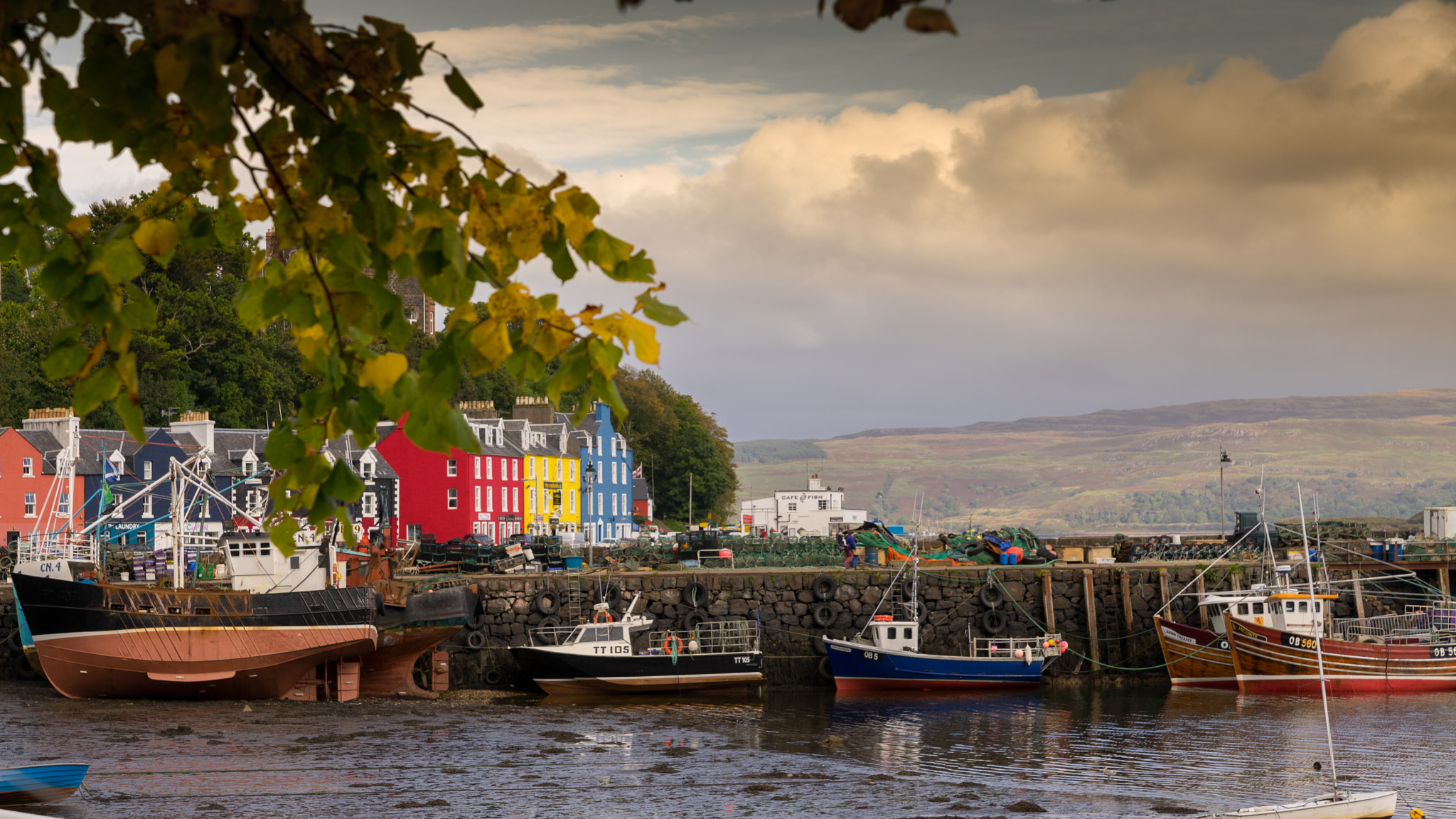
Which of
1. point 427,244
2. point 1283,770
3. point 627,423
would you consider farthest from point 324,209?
point 627,423

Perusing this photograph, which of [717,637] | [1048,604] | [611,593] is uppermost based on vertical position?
[611,593]

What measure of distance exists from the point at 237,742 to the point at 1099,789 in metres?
18.0

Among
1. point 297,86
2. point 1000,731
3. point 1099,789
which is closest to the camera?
point 297,86

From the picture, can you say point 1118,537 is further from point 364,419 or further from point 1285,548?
point 364,419

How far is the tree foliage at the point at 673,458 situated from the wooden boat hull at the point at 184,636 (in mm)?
64682

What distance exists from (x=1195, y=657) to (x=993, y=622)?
6.22m

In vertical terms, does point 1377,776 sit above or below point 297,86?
below

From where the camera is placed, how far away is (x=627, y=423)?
95.7 meters

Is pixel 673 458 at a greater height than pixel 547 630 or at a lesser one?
greater

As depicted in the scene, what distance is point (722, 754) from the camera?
90.1 feet

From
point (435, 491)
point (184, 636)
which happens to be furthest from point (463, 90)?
point (435, 491)

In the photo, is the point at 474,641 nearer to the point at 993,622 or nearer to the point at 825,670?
the point at 825,670

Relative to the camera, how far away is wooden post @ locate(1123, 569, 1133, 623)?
41031mm

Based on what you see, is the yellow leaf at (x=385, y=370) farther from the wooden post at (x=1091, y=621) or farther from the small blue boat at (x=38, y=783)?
the wooden post at (x=1091, y=621)
